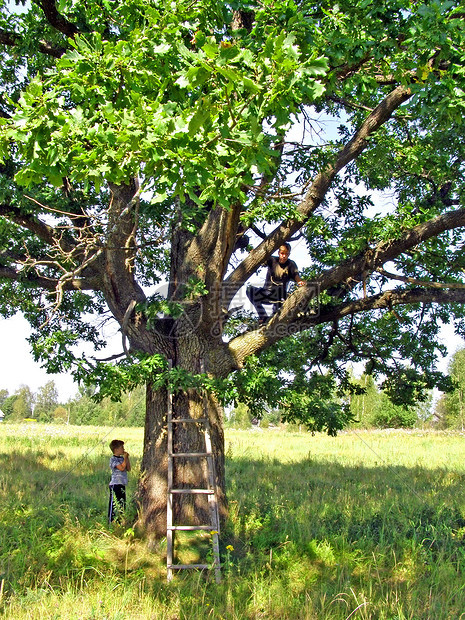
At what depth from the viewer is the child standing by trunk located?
26.5ft

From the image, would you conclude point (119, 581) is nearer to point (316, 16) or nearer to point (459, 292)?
point (459, 292)

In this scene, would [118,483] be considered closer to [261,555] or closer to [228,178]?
[261,555]

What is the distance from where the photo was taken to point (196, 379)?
7.55m

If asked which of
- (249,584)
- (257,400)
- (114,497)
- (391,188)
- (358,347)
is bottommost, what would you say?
(249,584)

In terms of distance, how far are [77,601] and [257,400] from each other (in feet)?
11.8

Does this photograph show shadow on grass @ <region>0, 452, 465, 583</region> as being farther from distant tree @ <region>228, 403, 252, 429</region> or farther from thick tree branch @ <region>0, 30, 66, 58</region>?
distant tree @ <region>228, 403, 252, 429</region>

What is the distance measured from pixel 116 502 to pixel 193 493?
4.43 feet

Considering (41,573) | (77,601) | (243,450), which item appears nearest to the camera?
(77,601)

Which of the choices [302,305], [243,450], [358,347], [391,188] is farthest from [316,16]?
[243,450]

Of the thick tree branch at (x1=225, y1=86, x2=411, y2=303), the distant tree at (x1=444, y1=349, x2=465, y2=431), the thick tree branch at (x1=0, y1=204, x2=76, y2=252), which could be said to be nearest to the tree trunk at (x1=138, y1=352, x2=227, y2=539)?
the thick tree branch at (x1=225, y1=86, x2=411, y2=303)

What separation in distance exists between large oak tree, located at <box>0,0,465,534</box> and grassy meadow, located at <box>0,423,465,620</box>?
1030 mm

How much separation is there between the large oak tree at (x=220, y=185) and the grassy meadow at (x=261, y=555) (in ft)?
3.38

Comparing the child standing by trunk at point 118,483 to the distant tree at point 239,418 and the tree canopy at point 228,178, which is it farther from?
the distant tree at point 239,418

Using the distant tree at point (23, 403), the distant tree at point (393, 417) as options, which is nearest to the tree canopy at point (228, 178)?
the distant tree at point (393, 417)
